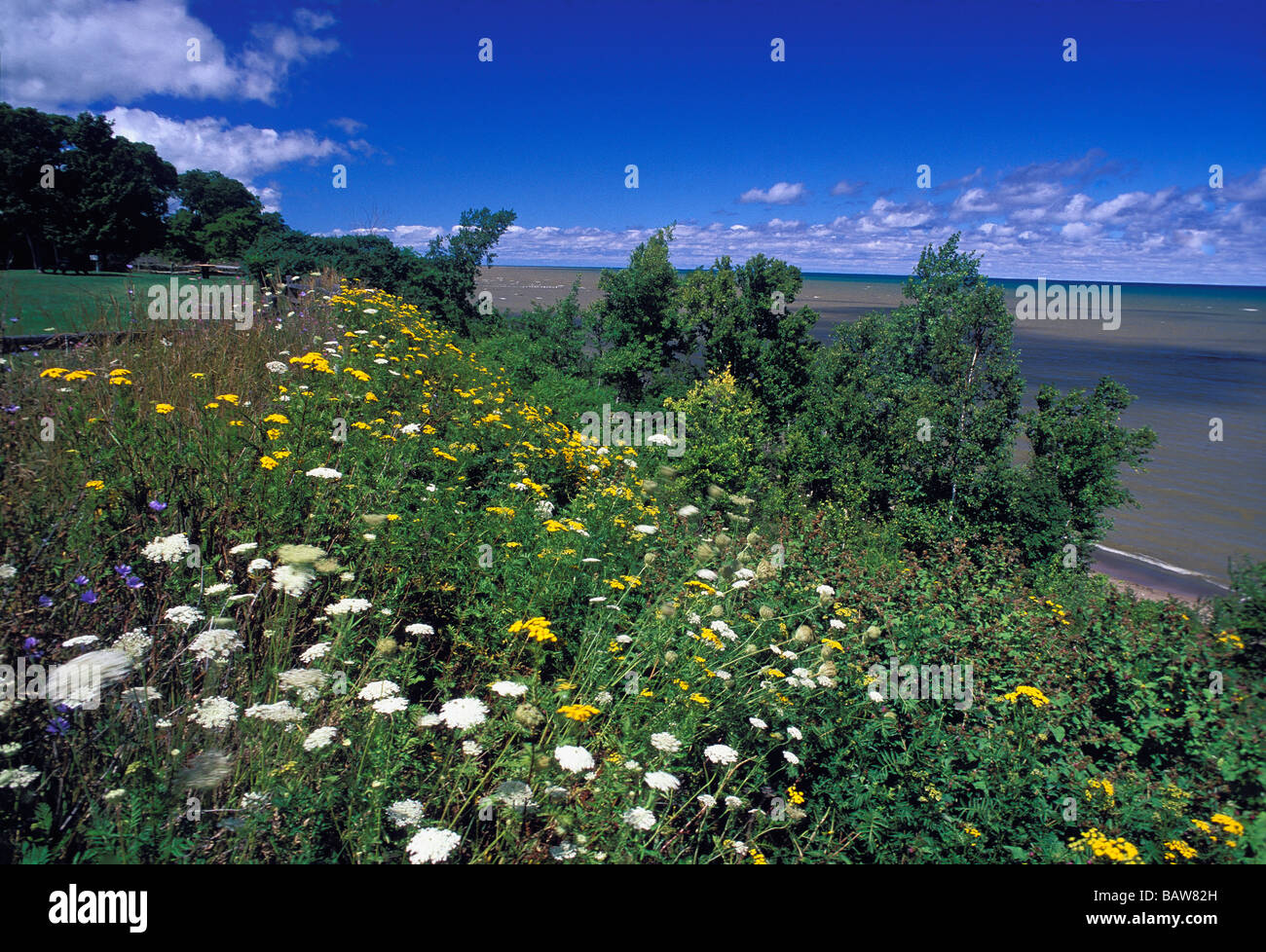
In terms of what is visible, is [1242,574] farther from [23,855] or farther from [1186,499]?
[1186,499]

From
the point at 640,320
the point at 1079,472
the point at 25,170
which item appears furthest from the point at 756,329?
the point at 25,170

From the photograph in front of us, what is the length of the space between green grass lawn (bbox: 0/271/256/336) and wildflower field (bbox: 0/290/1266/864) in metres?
0.53

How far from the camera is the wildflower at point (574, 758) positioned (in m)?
2.21

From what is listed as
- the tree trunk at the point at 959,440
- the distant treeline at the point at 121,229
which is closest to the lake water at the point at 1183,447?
the tree trunk at the point at 959,440

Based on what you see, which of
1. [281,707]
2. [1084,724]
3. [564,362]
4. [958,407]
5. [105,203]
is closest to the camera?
[281,707]

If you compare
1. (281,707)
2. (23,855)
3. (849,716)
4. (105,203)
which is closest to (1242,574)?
(849,716)

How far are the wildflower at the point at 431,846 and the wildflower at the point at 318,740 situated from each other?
46cm

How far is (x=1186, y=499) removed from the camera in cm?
2233

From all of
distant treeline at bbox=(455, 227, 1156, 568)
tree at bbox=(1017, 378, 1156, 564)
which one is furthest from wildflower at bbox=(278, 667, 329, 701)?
tree at bbox=(1017, 378, 1156, 564)

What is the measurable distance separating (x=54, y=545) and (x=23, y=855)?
4.67 ft

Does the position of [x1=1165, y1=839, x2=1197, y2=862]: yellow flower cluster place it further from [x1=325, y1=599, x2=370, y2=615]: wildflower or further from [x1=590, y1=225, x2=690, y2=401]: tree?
[x1=590, y1=225, x2=690, y2=401]: tree

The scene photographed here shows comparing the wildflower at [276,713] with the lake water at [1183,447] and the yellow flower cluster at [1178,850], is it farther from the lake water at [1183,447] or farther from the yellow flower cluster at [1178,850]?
the lake water at [1183,447]

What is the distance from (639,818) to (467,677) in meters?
1.47

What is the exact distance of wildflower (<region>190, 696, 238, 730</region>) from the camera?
2076 millimetres
